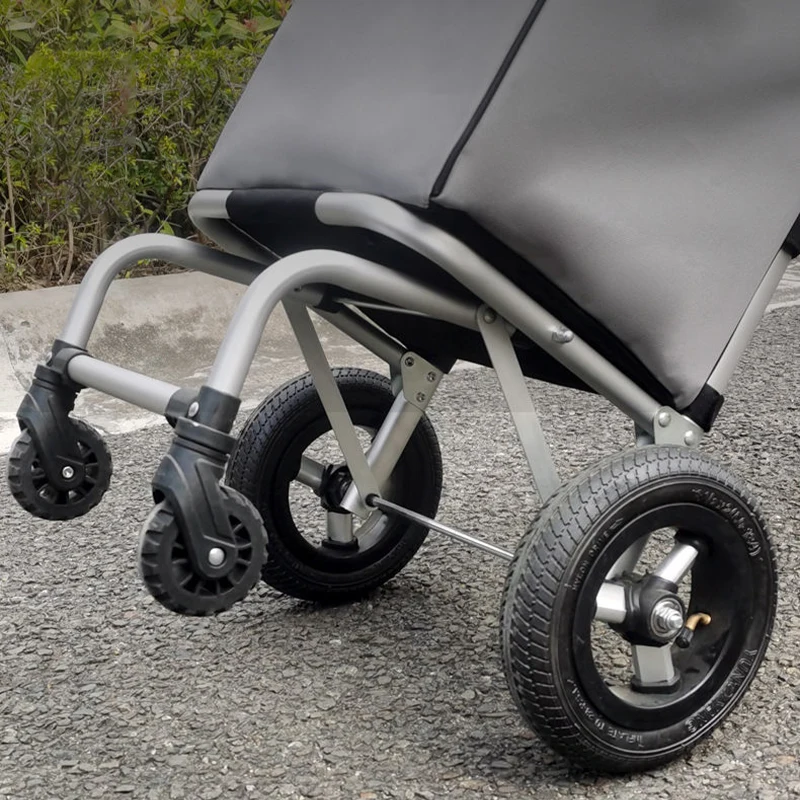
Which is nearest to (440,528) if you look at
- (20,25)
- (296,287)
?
(296,287)

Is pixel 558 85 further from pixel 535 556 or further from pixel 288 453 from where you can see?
pixel 288 453

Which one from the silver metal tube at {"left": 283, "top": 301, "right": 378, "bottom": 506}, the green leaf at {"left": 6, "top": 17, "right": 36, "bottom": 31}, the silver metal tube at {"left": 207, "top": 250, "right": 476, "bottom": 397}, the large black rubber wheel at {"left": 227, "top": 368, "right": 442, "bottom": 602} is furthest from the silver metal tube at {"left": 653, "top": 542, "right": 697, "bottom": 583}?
the green leaf at {"left": 6, "top": 17, "right": 36, "bottom": 31}

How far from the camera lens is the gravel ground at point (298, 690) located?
202 centimetres

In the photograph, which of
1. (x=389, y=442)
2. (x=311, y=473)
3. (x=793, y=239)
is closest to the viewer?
(x=793, y=239)

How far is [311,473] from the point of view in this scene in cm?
253

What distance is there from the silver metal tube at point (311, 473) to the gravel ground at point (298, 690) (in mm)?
296

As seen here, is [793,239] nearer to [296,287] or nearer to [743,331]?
[743,331]

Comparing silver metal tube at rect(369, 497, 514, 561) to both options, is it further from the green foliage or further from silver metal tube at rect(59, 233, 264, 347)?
the green foliage

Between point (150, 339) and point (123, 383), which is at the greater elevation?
point (123, 383)

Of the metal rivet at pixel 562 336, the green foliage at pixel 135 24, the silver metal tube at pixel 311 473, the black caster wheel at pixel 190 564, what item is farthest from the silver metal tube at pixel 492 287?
the green foliage at pixel 135 24

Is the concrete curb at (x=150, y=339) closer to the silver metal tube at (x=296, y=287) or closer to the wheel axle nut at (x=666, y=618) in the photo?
the silver metal tube at (x=296, y=287)

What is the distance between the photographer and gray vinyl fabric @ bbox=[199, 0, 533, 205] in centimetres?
179

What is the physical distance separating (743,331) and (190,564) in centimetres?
100

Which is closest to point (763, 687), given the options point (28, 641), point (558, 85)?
point (558, 85)
